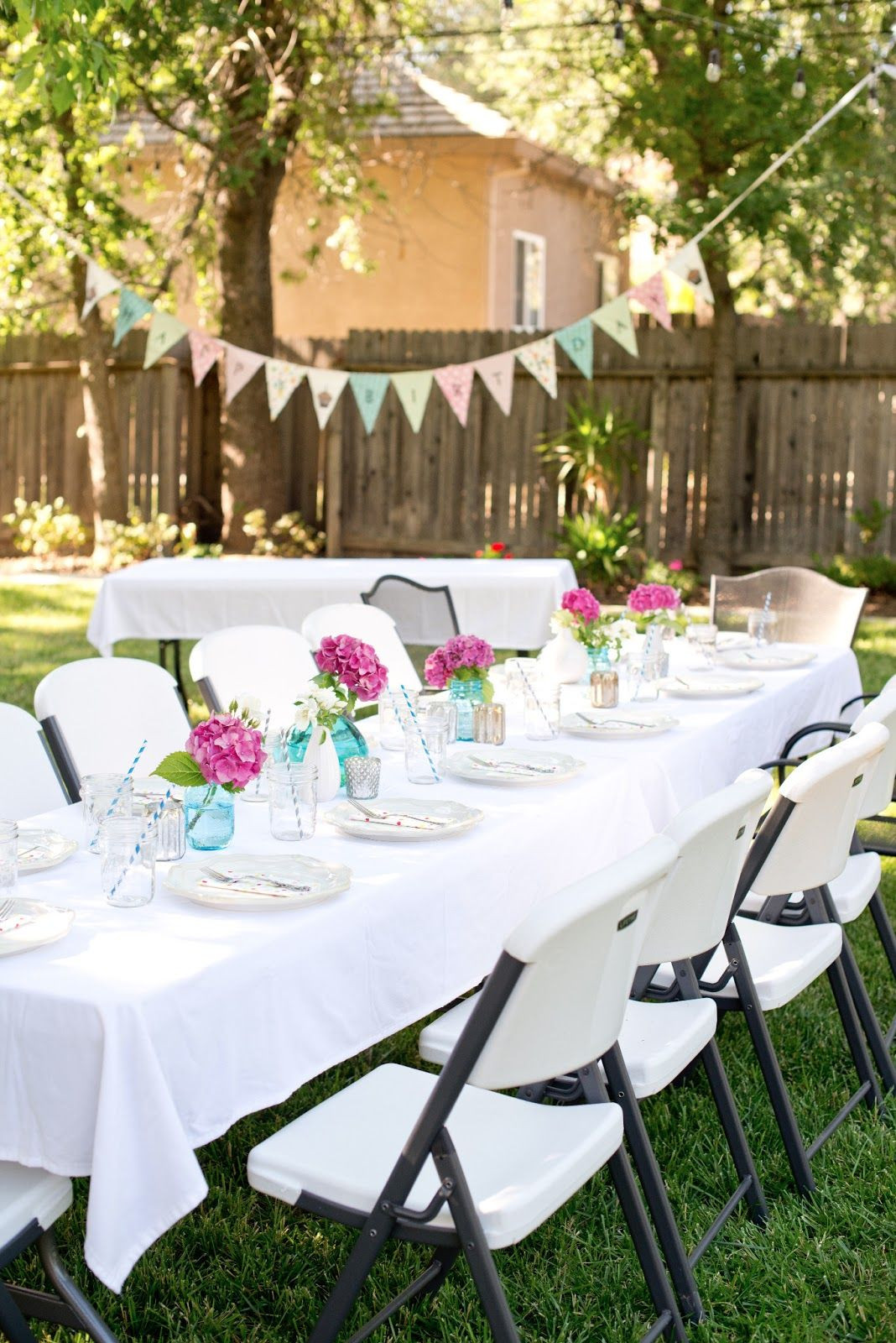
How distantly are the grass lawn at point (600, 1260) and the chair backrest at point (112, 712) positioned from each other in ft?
3.08

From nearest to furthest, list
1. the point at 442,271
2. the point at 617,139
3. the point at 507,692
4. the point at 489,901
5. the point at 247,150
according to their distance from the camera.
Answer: the point at 489,901
the point at 507,692
the point at 247,150
the point at 617,139
the point at 442,271

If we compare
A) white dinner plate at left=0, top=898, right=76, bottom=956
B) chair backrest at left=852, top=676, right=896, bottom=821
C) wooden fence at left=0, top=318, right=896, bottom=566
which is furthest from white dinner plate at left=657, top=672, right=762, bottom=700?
wooden fence at left=0, top=318, right=896, bottom=566

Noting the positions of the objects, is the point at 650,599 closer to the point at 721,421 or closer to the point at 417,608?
the point at 417,608

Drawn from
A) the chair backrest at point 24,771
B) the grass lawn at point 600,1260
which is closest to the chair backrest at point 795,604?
the grass lawn at point 600,1260

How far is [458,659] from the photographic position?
12.6ft

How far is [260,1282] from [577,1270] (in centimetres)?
58

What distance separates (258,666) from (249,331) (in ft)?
25.7

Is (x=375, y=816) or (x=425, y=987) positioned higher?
(x=375, y=816)

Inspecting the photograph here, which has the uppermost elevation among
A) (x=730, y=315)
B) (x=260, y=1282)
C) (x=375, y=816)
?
(x=730, y=315)

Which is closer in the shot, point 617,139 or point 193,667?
point 193,667

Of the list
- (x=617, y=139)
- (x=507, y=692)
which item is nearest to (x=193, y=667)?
(x=507, y=692)

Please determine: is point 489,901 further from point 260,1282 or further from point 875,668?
point 875,668

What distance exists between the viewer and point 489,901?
2.95 meters

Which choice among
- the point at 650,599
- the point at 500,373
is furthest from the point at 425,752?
the point at 500,373
